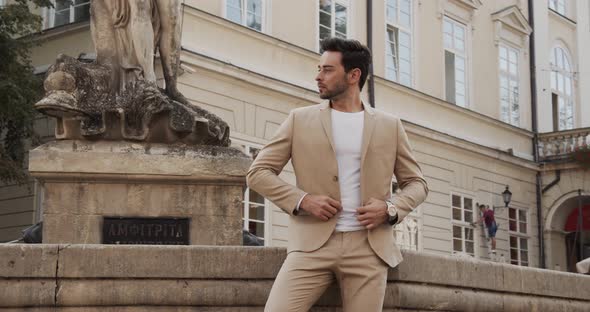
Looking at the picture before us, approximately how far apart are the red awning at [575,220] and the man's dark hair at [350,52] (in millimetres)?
24425

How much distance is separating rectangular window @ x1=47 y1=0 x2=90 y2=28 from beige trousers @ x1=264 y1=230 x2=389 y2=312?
600 inches

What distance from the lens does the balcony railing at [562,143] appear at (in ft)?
86.8

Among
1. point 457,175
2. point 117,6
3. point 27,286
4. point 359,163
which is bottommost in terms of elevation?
point 27,286

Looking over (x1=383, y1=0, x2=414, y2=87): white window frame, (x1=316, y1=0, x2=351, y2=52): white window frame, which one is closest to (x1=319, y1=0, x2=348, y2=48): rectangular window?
(x1=316, y1=0, x2=351, y2=52): white window frame

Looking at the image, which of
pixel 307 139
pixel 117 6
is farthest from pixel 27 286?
pixel 117 6

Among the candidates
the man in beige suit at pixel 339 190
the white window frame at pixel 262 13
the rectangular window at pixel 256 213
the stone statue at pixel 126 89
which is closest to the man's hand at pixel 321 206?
the man in beige suit at pixel 339 190

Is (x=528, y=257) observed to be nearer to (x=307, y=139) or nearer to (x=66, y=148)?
(x=66, y=148)

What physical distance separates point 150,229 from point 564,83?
24594mm

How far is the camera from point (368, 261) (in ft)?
13.9

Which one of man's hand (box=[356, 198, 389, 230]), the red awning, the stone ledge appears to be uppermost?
the red awning

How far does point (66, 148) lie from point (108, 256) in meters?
2.64

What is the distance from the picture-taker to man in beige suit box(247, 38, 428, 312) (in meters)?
4.20

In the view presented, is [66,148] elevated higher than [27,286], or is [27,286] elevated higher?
[66,148]

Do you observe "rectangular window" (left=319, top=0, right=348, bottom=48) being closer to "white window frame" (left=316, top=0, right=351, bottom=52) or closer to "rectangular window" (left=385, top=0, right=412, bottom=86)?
"white window frame" (left=316, top=0, right=351, bottom=52)
